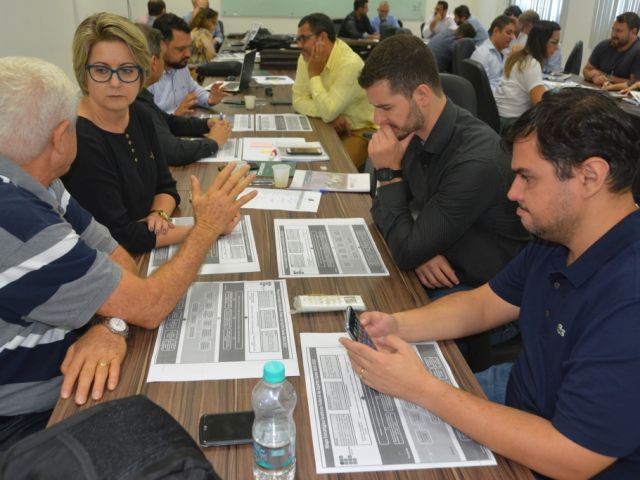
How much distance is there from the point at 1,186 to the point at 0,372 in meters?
0.38

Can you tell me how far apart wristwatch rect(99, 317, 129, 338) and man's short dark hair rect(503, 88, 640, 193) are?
36.6 inches

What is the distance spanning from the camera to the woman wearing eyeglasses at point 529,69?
13.3 feet

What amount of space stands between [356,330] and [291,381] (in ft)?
0.60

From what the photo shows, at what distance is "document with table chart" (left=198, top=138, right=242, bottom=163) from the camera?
2.42 meters

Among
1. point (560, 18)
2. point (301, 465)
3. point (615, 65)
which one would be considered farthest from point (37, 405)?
point (560, 18)

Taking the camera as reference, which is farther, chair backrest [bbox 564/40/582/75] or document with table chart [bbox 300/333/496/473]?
chair backrest [bbox 564/40/582/75]

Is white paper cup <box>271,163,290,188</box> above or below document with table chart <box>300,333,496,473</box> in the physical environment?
above

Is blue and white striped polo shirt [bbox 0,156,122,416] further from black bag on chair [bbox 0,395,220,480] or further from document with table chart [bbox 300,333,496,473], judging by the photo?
black bag on chair [bbox 0,395,220,480]

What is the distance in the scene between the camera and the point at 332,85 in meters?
3.27

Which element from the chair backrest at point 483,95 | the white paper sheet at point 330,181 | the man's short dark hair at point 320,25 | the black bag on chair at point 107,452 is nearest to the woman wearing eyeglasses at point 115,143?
the white paper sheet at point 330,181

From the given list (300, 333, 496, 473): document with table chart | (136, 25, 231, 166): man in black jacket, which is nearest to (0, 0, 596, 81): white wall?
(136, 25, 231, 166): man in black jacket

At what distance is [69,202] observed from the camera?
138cm

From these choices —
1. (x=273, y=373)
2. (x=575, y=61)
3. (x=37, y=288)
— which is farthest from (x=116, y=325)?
(x=575, y=61)

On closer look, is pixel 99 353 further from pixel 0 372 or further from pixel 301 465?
pixel 301 465
